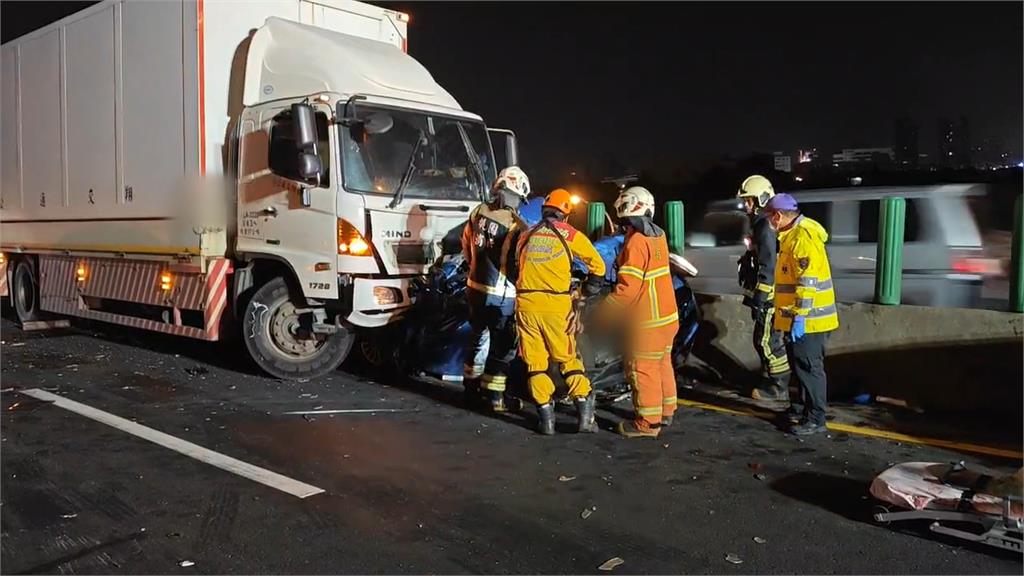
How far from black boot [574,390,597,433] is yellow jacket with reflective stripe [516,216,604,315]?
2.14ft

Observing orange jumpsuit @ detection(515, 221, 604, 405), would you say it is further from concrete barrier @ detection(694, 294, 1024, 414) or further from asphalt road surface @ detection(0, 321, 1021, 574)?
concrete barrier @ detection(694, 294, 1024, 414)

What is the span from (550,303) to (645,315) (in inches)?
25.8

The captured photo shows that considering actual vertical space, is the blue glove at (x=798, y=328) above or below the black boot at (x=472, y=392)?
above

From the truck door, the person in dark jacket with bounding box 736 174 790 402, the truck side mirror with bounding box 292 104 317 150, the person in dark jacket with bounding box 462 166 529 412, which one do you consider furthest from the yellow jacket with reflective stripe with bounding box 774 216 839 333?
the truck side mirror with bounding box 292 104 317 150

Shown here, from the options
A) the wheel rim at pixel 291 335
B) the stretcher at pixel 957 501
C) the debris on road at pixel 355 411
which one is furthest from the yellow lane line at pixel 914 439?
the wheel rim at pixel 291 335

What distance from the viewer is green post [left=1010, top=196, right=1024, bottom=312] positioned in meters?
6.17

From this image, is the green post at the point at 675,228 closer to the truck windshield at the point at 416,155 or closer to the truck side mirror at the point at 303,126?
the truck windshield at the point at 416,155

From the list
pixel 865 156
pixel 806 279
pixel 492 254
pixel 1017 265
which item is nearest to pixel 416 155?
pixel 492 254

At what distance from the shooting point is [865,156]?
1538 cm

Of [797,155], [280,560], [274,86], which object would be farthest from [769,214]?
[797,155]

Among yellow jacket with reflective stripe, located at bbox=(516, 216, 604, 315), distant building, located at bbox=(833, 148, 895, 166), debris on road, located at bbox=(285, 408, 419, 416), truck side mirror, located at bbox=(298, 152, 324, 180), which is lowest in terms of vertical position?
debris on road, located at bbox=(285, 408, 419, 416)

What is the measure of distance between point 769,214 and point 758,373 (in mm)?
2069

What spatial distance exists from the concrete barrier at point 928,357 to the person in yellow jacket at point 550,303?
2394 millimetres

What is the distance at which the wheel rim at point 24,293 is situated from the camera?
1148 cm
